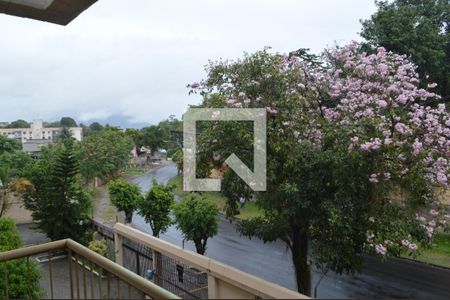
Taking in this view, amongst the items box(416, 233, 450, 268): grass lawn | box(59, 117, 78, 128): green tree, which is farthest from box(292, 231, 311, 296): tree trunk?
box(59, 117, 78, 128): green tree

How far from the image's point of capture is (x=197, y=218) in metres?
8.89

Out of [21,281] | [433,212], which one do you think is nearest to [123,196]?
[21,281]

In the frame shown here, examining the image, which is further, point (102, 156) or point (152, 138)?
point (152, 138)

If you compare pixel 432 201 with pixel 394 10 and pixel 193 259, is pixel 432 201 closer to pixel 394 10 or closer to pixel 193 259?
pixel 193 259

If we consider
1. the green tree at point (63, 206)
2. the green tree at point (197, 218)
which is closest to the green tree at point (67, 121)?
the green tree at point (63, 206)

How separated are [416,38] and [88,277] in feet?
37.6

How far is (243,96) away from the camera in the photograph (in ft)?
16.0

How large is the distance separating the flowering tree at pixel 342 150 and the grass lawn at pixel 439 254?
497 centimetres

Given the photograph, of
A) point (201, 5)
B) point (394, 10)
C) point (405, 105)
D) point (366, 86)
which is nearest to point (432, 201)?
point (405, 105)

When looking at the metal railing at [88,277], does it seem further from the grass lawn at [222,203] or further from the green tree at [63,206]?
the green tree at [63,206]

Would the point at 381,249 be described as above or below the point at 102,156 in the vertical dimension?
below

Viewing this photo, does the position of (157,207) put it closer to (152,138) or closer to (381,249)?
(381,249)

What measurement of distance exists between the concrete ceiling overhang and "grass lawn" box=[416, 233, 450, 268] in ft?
30.2

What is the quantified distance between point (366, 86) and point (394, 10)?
7757mm
